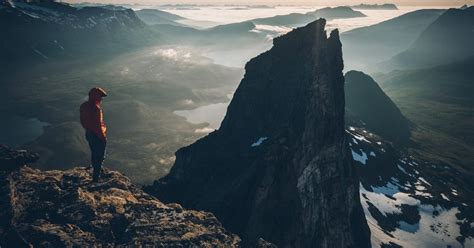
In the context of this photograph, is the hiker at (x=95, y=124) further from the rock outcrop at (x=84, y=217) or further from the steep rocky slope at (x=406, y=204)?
the steep rocky slope at (x=406, y=204)

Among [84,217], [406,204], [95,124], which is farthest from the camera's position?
[406,204]

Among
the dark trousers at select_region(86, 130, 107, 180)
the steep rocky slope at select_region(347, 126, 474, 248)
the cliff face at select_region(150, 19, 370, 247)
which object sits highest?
the dark trousers at select_region(86, 130, 107, 180)

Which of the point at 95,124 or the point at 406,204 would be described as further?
the point at 406,204

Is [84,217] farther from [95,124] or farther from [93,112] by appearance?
[93,112]

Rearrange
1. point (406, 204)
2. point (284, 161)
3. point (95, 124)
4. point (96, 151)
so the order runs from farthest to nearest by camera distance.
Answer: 1. point (406, 204)
2. point (284, 161)
3. point (96, 151)
4. point (95, 124)

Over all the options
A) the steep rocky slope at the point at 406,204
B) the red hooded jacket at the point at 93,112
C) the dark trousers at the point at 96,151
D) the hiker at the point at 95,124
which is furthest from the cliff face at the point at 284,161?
the steep rocky slope at the point at 406,204

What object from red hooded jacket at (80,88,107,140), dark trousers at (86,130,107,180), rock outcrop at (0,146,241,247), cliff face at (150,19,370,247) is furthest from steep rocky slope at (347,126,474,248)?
red hooded jacket at (80,88,107,140)

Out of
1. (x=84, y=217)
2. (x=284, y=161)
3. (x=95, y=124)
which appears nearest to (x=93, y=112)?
(x=95, y=124)

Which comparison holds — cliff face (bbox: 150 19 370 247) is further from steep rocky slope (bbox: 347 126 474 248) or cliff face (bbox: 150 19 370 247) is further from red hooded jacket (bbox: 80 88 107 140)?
steep rocky slope (bbox: 347 126 474 248)
